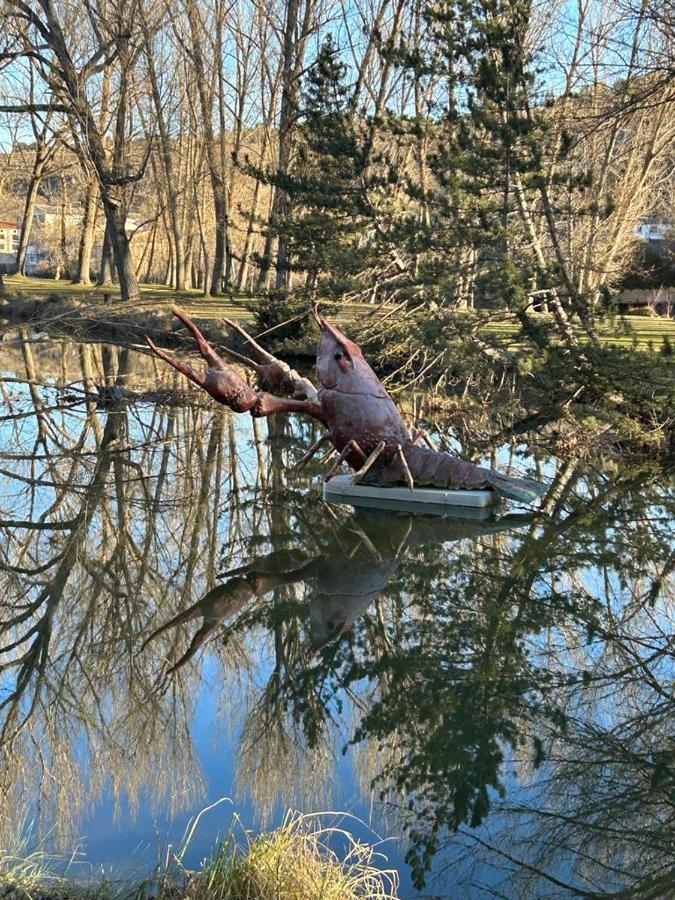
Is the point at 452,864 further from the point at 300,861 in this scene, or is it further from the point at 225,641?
the point at 225,641

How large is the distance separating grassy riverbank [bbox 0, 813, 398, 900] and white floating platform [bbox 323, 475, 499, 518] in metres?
5.82

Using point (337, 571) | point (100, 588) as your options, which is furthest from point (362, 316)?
point (100, 588)

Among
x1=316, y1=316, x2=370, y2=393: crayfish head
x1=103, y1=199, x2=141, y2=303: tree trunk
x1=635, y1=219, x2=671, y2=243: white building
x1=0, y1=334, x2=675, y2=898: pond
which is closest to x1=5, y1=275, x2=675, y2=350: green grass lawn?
x1=103, y1=199, x2=141, y2=303: tree trunk

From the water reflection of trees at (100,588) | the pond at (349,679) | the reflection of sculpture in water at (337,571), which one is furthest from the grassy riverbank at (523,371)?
the reflection of sculpture in water at (337,571)

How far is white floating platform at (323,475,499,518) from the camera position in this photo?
9.56m

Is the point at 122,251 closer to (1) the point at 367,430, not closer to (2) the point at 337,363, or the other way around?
(2) the point at 337,363

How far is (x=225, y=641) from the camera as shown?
6.20 m

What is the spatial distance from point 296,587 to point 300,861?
12.7 ft

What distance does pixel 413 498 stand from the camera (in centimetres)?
978

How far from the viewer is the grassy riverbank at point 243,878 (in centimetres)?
328

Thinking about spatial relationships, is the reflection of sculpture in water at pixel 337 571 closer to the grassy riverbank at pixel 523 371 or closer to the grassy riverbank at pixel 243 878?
the grassy riverbank at pixel 243 878

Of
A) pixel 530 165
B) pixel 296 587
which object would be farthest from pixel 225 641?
pixel 530 165

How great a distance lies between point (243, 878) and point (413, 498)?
21.8 feet

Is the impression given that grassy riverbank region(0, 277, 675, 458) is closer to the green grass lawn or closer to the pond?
the green grass lawn
